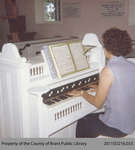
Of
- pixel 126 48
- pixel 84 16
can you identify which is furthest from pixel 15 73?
pixel 84 16

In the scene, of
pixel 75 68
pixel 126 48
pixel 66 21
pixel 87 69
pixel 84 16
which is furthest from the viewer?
pixel 66 21

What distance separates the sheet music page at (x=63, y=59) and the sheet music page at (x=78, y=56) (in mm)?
58

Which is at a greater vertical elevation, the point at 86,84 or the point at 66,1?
the point at 66,1

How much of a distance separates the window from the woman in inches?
171

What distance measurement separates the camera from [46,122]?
1684 mm

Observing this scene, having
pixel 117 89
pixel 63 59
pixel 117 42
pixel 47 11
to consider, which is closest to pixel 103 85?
pixel 117 89

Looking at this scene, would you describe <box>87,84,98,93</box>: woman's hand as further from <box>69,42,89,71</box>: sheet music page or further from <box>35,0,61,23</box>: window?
<box>35,0,61,23</box>: window

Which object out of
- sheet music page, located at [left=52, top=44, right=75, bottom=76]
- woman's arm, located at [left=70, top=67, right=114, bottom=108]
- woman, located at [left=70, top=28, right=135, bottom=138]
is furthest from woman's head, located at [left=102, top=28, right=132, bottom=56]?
sheet music page, located at [left=52, top=44, right=75, bottom=76]

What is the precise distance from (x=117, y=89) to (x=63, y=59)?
50 cm

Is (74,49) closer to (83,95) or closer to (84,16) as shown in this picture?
(83,95)

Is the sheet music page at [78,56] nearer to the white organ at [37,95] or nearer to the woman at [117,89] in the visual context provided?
the white organ at [37,95]

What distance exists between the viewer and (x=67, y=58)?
1.92m

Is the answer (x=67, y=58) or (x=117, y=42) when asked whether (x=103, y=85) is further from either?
(x=67, y=58)

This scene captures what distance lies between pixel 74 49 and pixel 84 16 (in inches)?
135
